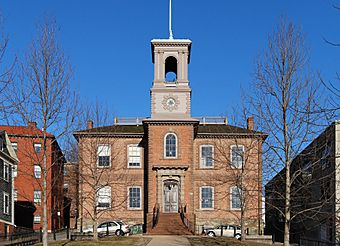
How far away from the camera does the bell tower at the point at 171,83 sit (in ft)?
156

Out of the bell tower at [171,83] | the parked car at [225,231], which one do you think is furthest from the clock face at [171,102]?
the parked car at [225,231]

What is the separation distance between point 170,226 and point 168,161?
5804 mm

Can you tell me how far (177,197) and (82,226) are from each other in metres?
9.01

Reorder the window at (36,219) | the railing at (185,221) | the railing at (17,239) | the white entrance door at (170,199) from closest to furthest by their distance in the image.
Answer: the railing at (17,239), the railing at (185,221), the white entrance door at (170,199), the window at (36,219)

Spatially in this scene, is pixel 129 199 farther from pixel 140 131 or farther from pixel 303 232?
pixel 303 232

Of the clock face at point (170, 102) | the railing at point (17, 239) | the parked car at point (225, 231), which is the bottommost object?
the parked car at point (225, 231)

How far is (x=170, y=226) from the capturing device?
43.5 meters

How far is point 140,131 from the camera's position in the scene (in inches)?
2021

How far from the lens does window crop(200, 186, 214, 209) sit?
50.3 m

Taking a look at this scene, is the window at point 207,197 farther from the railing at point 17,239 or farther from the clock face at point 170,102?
the railing at point 17,239

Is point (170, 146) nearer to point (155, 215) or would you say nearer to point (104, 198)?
point (155, 215)

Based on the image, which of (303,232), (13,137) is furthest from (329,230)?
(13,137)

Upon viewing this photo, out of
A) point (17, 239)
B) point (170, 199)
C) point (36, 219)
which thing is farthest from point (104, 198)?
point (17, 239)

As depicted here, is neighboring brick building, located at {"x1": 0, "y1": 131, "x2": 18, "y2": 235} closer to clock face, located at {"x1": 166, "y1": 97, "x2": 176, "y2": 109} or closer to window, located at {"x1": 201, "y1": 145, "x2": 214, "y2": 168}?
clock face, located at {"x1": 166, "y1": 97, "x2": 176, "y2": 109}
